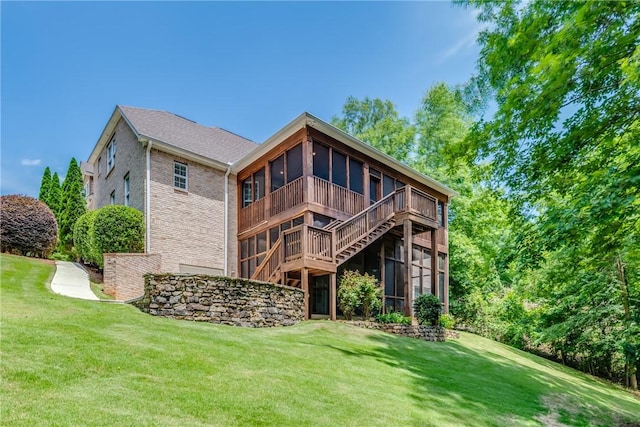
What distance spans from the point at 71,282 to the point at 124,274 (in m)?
1.40

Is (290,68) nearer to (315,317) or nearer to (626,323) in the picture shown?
(315,317)

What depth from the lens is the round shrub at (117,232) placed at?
13.3 metres

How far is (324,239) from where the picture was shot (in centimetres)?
1255

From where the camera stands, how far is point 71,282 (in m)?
11.7

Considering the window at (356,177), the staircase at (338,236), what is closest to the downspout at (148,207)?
the staircase at (338,236)

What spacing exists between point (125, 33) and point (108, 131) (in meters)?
6.32

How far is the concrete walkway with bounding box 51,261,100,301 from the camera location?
10.1m

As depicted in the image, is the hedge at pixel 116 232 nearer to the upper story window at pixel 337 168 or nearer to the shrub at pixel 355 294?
the upper story window at pixel 337 168

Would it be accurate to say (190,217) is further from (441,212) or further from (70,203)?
(441,212)

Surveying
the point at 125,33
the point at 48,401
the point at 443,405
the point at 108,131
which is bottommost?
the point at 443,405

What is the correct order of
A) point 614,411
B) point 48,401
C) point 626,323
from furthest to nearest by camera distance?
Result: point 626,323
point 614,411
point 48,401

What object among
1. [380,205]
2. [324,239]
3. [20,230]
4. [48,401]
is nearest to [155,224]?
[20,230]

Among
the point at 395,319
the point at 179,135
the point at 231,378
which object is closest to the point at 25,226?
the point at 179,135

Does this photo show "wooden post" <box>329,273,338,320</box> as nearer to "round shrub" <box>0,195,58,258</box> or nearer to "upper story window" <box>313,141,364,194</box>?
"upper story window" <box>313,141,364,194</box>
